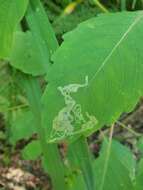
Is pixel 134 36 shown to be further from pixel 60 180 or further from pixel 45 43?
pixel 60 180

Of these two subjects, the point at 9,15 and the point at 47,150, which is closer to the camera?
the point at 9,15

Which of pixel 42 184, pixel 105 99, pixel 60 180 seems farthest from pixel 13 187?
pixel 105 99

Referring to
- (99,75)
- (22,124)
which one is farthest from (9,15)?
(22,124)

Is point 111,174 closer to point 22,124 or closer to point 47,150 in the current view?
point 47,150

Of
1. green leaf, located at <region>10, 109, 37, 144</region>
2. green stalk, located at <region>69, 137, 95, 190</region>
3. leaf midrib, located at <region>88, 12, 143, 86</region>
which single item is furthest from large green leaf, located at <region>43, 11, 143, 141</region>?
green leaf, located at <region>10, 109, 37, 144</region>

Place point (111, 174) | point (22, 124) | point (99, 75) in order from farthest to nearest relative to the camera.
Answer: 1. point (22, 124)
2. point (111, 174)
3. point (99, 75)

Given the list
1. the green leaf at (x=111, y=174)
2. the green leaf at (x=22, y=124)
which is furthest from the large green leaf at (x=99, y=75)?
the green leaf at (x=22, y=124)
